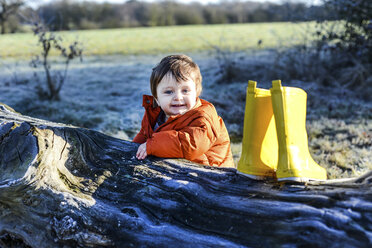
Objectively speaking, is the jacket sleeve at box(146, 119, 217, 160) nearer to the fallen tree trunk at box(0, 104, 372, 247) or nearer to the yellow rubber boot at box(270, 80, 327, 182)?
the fallen tree trunk at box(0, 104, 372, 247)

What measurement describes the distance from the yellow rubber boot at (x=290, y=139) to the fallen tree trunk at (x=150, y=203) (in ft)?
0.30

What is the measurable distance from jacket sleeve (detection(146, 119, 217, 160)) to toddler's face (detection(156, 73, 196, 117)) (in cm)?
23

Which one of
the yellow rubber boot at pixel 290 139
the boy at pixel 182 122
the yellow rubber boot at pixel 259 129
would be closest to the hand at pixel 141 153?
the boy at pixel 182 122

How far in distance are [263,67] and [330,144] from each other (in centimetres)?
485

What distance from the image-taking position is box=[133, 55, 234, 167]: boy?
2.54 metres

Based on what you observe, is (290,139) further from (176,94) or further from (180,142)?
(176,94)

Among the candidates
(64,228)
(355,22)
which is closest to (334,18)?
(355,22)

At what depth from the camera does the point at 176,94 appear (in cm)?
277

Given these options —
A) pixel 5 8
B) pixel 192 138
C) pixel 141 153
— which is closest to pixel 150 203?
pixel 141 153

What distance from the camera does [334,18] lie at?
815cm

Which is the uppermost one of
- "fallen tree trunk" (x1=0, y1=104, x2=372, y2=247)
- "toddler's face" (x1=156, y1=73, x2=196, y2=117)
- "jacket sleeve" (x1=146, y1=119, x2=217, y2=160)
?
"toddler's face" (x1=156, y1=73, x2=196, y2=117)

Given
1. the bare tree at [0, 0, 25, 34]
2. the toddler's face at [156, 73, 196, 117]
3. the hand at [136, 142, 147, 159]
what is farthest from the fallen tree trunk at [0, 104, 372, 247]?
the bare tree at [0, 0, 25, 34]

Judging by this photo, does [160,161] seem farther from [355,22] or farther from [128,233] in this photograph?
[355,22]

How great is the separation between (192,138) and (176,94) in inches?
16.0
